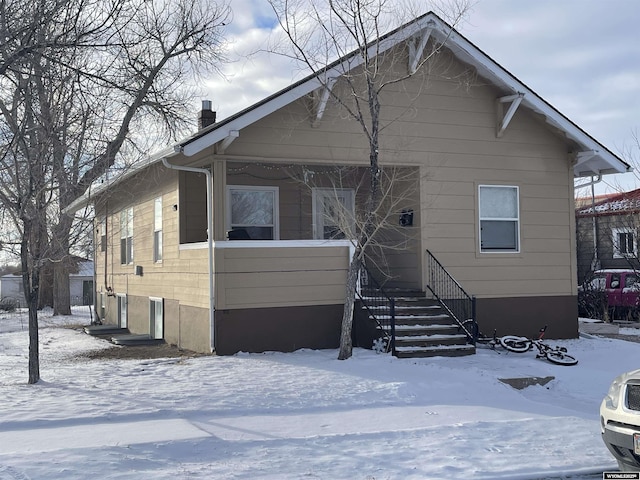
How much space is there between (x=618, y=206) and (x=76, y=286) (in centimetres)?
3433

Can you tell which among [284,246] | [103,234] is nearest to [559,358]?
[284,246]

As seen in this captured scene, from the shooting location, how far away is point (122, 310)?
68.1 feet

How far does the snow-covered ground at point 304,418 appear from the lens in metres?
6.71

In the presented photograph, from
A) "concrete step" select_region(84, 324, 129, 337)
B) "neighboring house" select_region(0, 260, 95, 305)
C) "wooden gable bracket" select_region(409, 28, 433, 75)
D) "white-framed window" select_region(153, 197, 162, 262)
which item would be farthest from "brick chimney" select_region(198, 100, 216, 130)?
"neighboring house" select_region(0, 260, 95, 305)

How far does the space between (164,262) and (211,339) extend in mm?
3808

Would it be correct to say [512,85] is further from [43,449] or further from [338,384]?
[43,449]

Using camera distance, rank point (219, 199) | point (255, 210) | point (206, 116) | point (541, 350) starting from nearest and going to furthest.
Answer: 1. point (541, 350)
2. point (219, 199)
3. point (255, 210)
4. point (206, 116)

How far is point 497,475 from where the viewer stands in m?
6.51

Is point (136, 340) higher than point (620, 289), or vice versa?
point (620, 289)

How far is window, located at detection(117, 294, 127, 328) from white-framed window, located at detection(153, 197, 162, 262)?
3.86 meters

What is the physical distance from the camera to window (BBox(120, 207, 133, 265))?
19.6 meters

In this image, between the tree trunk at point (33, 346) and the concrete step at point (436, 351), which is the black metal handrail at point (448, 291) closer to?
the concrete step at point (436, 351)

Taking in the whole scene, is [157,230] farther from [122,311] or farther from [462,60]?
[462,60]

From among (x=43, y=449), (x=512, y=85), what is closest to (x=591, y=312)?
(x=512, y=85)
